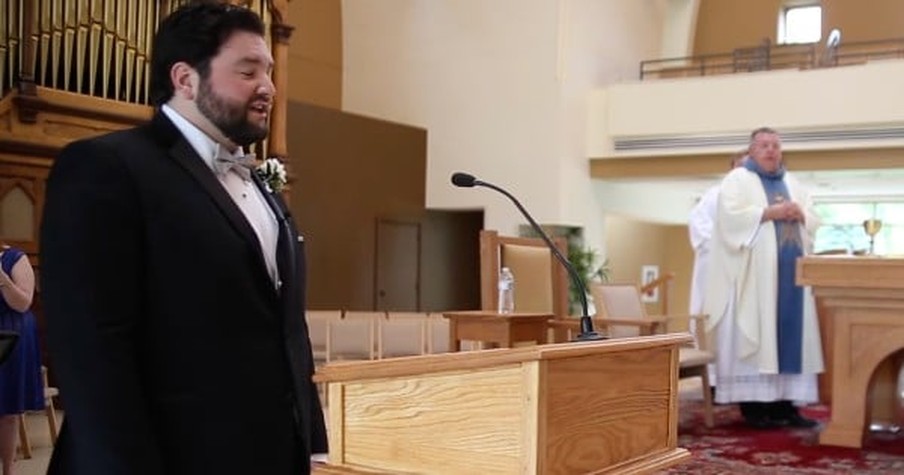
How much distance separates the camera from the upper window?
14727mm

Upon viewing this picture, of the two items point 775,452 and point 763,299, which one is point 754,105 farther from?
point 775,452

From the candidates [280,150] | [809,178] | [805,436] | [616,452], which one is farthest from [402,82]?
[616,452]

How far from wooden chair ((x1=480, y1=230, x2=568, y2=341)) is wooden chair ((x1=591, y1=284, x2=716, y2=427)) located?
0.32 metres

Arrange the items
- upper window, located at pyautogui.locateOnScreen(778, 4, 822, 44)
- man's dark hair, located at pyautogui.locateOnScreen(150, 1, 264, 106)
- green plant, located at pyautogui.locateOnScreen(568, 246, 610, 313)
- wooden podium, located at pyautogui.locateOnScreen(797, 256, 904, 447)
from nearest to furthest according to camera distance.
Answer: man's dark hair, located at pyautogui.locateOnScreen(150, 1, 264, 106), wooden podium, located at pyautogui.locateOnScreen(797, 256, 904, 447), green plant, located at pyautogui.locateOnScreen(568, 246, 610, 313), upper window, located at pyautogui.locateOnScreen(778, 4, 822, 44)

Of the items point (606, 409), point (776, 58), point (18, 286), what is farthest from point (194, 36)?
point (776, 58)

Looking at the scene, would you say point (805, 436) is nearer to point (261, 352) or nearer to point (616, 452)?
point (616, 452)

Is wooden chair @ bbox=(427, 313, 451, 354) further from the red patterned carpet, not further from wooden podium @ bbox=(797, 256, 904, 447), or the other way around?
wooden podium @ bbox=(797, 256, 904, 447)

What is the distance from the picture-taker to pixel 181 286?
161 cm

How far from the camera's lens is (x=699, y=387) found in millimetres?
8445

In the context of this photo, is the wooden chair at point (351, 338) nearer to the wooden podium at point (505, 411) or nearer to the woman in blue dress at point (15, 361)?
the woman in blue dress at point (15, 361)

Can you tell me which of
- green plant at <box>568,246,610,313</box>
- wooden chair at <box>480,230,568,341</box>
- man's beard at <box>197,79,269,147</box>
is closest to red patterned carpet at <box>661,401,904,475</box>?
wooden chair at <box>480,230,568,341</box>

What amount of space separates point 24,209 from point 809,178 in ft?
30.9

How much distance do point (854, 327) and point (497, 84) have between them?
7.24m

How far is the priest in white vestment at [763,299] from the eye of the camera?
613 centimetres
